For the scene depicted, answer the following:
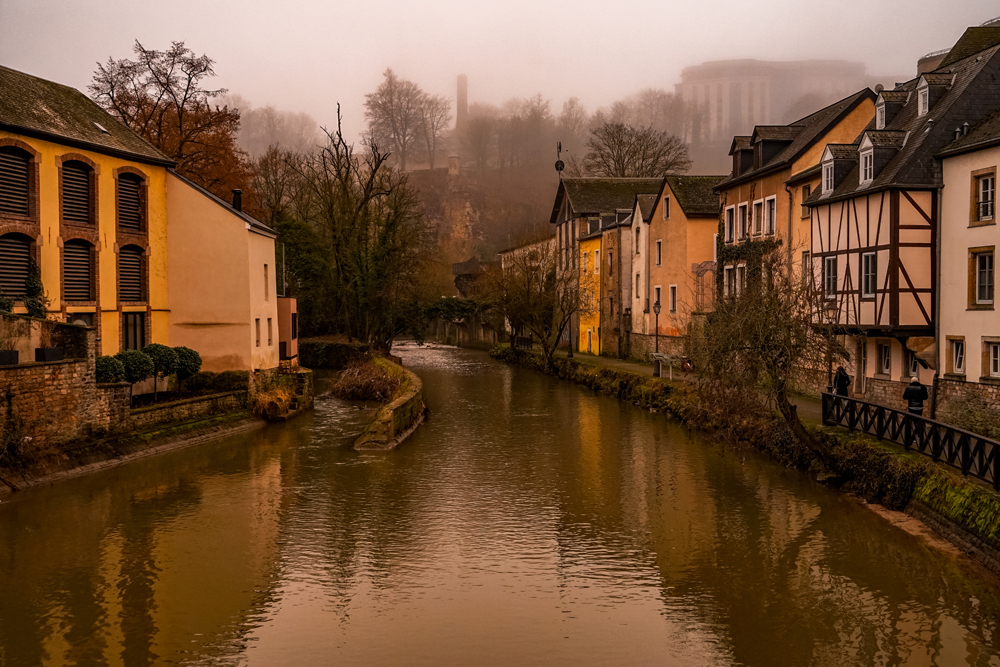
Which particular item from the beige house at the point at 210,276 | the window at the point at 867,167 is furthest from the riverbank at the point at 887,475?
the beige house at the point at 210,276

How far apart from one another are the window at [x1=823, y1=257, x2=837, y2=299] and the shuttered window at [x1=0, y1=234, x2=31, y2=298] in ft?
67.0

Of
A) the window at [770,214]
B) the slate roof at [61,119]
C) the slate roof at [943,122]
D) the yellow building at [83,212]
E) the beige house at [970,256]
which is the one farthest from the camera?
the window at [770,214]

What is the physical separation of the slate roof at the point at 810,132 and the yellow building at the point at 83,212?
1918 cm

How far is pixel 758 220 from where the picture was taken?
32.0m

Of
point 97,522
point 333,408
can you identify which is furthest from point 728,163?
point 97,522

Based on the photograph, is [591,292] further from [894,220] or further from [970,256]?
[970,256]

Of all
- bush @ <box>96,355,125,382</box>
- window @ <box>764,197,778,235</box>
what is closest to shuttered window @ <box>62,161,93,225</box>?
bush @ <box>96,355,125,382</box>

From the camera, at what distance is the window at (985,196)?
19828mm

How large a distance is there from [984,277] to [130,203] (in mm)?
22058

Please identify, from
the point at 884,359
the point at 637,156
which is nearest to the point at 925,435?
the point at 884,359

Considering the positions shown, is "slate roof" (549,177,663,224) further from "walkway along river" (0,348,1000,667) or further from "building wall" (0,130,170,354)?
"walkway along river" (0,348,1000,667)

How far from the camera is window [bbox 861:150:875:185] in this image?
23031 millimetres

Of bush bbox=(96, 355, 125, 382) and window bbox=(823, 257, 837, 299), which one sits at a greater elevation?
window bbox=(823, 257, 837, 299)

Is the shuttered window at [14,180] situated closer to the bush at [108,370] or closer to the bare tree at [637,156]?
the bush at [108,370]
